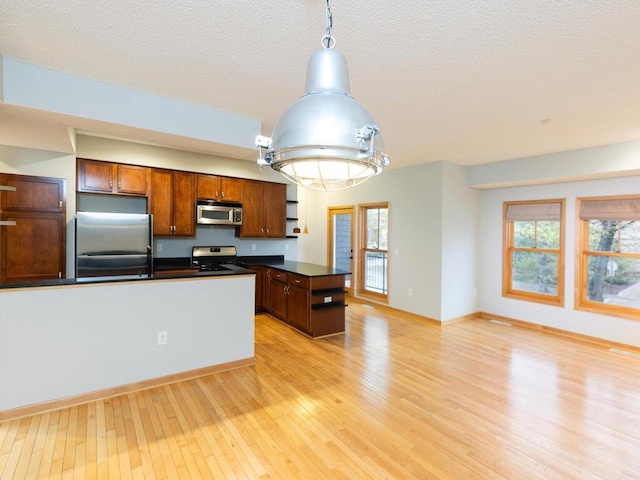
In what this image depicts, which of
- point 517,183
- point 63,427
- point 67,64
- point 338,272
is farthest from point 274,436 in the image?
point 517,183

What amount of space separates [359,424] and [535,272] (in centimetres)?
417

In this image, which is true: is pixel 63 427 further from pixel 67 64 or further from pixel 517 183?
pixel 517 183

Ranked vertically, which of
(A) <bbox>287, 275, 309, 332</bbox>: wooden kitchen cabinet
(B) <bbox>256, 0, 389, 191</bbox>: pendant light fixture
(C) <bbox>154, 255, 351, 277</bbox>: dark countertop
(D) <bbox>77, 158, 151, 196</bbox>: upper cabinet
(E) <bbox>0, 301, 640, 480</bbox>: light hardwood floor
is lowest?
(E) <bbox>0, 301, 640, 480</bbox>: light hardwood floor

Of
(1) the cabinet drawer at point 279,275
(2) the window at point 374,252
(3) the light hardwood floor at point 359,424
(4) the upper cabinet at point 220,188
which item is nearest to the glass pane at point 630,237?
(3) the light hardwood floor at point 359,424

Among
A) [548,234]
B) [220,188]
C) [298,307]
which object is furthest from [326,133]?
[548,234]

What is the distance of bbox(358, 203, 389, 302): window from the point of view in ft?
20.7

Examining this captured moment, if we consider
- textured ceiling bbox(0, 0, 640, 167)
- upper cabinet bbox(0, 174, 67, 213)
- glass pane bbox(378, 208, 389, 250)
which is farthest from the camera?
glass pane bbox(378, 208, 389, 250)

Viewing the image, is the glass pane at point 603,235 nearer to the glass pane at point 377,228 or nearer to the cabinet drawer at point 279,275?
the glass pane at point 377,228

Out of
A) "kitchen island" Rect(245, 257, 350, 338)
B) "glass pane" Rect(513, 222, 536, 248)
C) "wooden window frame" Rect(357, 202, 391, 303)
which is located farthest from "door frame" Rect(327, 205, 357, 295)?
"glass pane" Rect(513, 222, 536, 248)

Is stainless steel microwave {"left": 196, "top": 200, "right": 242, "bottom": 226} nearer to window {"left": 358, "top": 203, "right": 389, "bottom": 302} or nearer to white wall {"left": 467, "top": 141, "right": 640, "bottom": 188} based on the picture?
window {"left": 358, "top": 203, "right": 389, "bottom": 302}

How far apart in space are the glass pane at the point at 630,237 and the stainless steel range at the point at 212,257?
210 inches

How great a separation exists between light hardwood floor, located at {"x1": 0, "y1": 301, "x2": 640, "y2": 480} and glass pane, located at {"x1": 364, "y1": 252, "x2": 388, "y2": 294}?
8.85 feet

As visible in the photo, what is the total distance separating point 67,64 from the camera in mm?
2314

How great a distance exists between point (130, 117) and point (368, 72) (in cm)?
198
